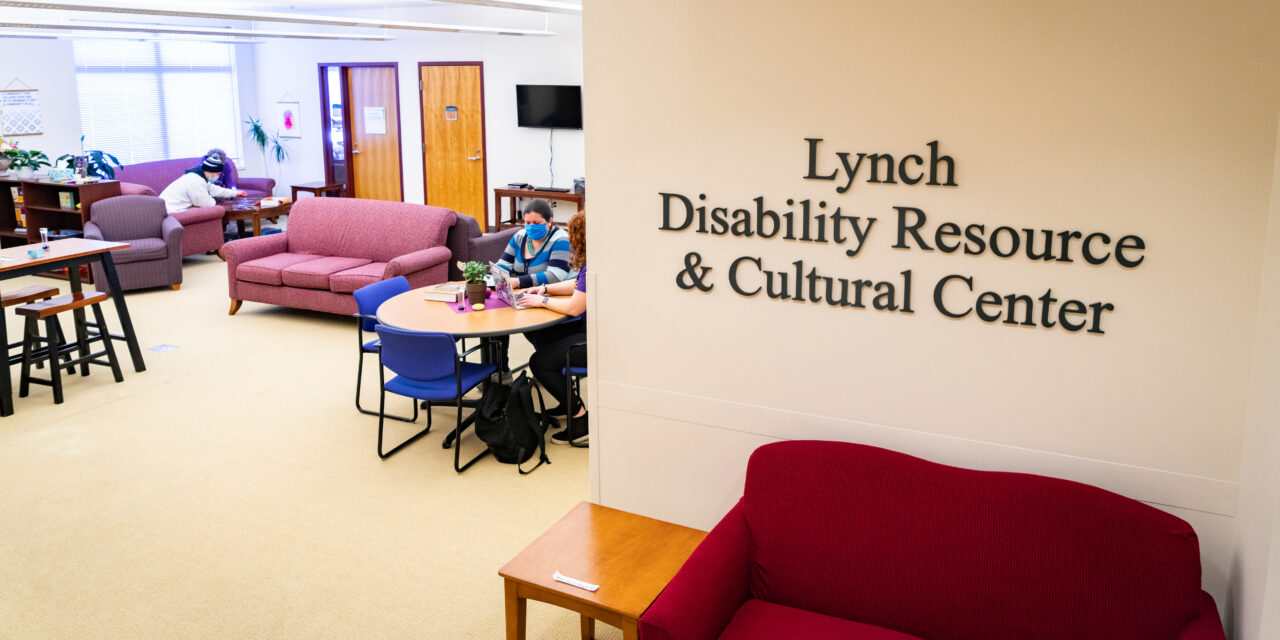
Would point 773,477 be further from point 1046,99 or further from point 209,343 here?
point 209,343

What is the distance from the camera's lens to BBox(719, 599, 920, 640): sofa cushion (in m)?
2.54

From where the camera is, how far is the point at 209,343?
279 inches

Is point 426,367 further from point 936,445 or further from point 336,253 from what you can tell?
point 336,253

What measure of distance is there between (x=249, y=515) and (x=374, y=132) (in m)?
9.28

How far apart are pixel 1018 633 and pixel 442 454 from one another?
331 centimetres

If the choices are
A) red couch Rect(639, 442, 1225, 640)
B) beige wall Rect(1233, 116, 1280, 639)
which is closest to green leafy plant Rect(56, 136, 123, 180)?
red couch Rect(639, 442, 1225, 640)

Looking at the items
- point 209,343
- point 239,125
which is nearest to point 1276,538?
point 209,343

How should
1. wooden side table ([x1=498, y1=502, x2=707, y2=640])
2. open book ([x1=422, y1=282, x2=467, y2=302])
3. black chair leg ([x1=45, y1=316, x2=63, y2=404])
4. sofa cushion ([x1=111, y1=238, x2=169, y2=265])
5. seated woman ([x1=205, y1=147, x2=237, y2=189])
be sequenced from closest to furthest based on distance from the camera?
wooden side table ([x1=498, y1=502, x2=707, y2=640])
open book ([x1=422, y1=282, x2=467, y2=302])
black chair leg ([x1=45, y1=316, x2=63, y2=404])
sofa cushion ([x1=111, y1=238, x2=169, y2=265])
seated woman ([x1=205, y1=147, x2=237, y2=189])

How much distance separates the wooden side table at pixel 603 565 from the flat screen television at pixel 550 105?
808cm

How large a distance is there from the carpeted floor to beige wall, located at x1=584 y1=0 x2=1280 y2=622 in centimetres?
121

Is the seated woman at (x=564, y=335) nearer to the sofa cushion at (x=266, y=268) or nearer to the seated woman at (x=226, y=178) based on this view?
the sofa cushion at (x=266, y=268)

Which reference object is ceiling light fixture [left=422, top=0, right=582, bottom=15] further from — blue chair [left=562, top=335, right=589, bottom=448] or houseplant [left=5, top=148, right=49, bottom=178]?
houseplant [left=5, top=148, right=49, bottom=178]

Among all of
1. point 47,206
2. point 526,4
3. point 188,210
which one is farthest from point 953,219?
point 47,206

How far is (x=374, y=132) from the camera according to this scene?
41.8ft
